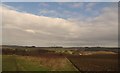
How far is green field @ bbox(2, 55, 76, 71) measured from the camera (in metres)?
43.7

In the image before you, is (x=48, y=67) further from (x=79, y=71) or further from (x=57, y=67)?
(x=79, y=71)

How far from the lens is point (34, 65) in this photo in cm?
4703

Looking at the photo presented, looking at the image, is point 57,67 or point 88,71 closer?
point 88,71

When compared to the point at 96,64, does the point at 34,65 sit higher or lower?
higher

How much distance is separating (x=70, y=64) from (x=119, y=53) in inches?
734

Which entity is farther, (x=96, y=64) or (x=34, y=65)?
(x=96, y=64)

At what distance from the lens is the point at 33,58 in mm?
54938

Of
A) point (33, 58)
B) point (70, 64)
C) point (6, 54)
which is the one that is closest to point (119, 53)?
point (70, 64)

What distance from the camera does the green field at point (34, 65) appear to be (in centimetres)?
4370

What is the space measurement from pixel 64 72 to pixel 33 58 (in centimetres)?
1463

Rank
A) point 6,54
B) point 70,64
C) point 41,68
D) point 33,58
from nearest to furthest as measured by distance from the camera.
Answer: point 41,68 < point 70,64 < point 33,58 < point 6,54

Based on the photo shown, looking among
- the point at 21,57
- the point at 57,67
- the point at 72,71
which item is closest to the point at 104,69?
the point at 72,71

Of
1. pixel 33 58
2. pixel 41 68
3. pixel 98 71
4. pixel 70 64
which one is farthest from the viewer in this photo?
pixel 33 58

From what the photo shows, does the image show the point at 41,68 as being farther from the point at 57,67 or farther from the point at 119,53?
the point at 119,53
